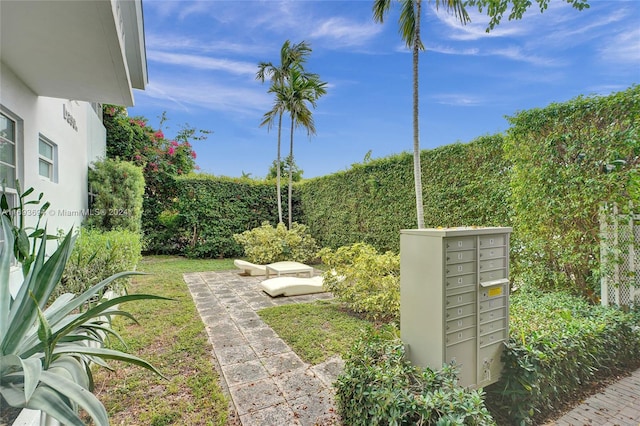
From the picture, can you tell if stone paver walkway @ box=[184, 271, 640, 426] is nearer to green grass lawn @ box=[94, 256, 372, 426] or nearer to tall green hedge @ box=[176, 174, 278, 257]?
green grass lawn @ box=[94, 256, 372, 426]

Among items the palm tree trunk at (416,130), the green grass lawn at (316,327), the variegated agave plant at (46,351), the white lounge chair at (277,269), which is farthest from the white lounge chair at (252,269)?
the variegated agave plant at (46,351)

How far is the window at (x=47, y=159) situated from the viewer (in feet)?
17.2

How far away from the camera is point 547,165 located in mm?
4395

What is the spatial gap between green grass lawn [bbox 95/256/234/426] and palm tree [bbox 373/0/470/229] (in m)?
5.29

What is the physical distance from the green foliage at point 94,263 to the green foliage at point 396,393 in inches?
139

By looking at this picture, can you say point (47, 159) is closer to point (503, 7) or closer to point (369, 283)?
point (369, 283)

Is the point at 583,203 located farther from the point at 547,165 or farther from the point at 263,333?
the point at 263,333

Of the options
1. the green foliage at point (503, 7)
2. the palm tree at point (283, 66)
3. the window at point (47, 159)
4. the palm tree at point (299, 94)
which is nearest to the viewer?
the green foliage at point (503, 7)

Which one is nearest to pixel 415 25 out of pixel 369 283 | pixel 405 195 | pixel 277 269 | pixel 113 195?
pixel 405 195

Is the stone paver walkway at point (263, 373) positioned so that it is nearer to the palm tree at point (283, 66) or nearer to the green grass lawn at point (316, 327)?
the green grass lawn at point (316, 327)

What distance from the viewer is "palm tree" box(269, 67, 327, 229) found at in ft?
37.0

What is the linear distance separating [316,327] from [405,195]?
4795 millimetres

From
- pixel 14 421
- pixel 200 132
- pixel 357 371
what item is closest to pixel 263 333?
pixel 357 371

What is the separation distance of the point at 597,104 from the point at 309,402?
523 cm
